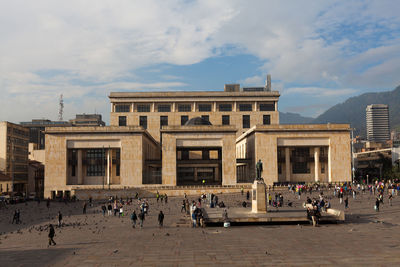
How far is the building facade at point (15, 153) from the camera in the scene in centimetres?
9075

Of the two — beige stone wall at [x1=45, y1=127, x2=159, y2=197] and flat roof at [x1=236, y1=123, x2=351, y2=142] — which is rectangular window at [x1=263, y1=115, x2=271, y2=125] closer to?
flat roof at [x1=236, y1=123, x2=351, y2=142]

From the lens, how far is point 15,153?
9444cm

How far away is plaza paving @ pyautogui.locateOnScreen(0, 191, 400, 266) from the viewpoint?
1783 cm

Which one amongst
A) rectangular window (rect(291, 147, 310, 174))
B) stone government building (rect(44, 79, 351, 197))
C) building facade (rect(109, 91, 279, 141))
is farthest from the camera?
building facade (rect(109, 91, 279, 141))

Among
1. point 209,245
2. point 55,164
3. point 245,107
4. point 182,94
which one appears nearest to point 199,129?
point 55,164

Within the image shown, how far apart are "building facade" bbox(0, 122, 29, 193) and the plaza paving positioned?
66175 millimetres

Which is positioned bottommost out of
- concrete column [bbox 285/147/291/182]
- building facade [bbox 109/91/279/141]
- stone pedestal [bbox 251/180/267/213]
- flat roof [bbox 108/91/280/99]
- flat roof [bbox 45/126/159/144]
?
stone pedestal [bbox 251/180/267/213]

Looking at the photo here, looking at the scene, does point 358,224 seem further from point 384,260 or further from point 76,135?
point 76,135

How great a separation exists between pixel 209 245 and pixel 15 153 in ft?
285

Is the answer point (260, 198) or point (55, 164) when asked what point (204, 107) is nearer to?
point (55, 164)

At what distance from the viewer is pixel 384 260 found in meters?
17.3

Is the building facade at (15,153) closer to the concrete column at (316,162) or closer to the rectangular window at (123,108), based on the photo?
the rectangular window at (123,108)

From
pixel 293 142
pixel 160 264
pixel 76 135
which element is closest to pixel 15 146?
pixel 76 135

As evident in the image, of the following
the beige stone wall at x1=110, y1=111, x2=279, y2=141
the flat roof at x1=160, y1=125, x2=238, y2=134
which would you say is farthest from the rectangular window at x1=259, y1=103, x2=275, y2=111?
the flat roof at x1=160, y1=125, x2=238, y2=134
